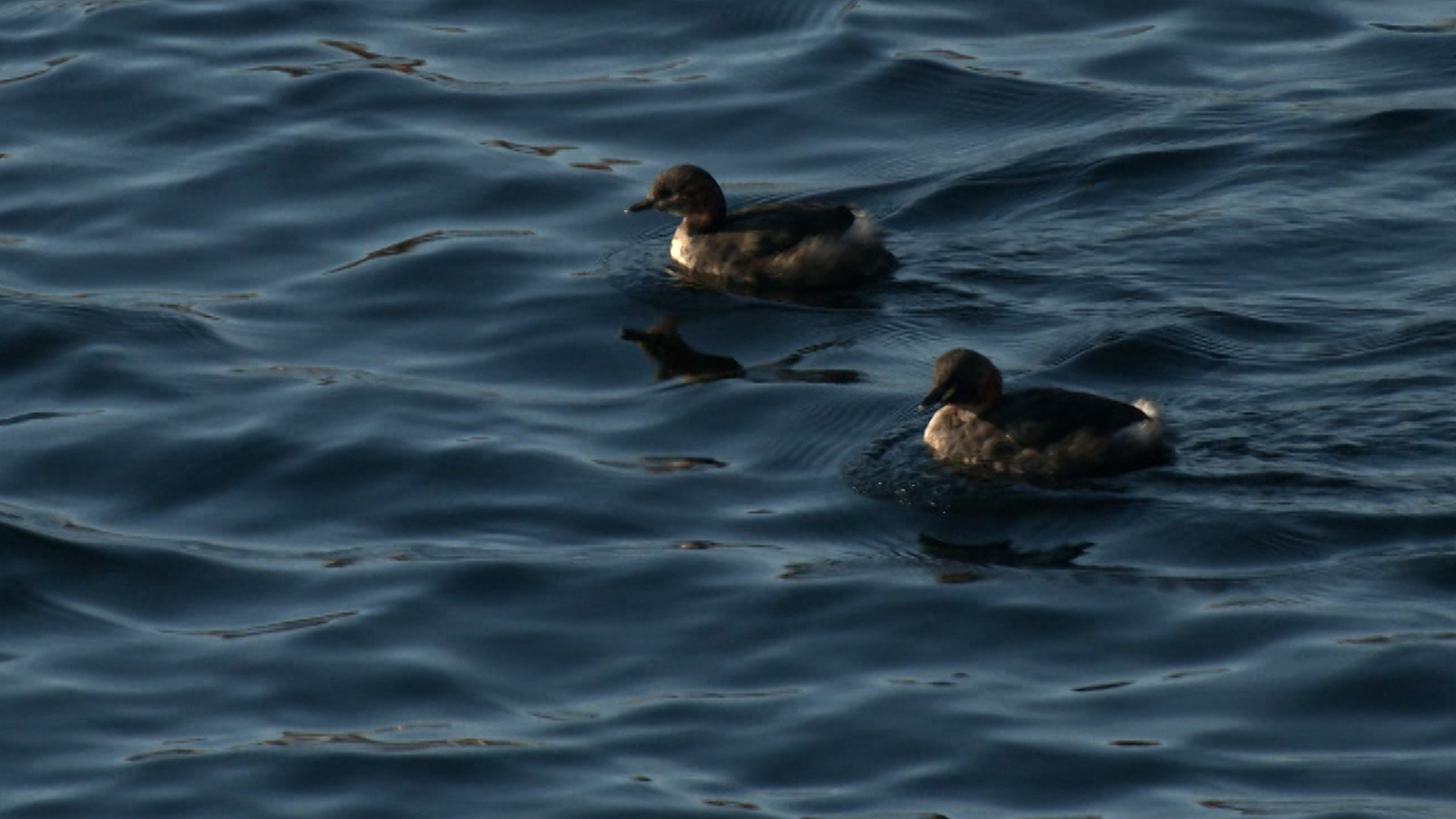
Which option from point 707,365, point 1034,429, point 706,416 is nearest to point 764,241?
point 707,365

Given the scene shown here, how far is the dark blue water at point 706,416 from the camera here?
9.80m

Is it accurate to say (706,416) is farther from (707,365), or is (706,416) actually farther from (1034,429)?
(1034,429)

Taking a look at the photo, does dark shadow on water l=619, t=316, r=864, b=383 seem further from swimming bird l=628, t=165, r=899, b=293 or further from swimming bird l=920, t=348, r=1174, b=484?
swimming bird l=920, t=348, r=1174, b=484

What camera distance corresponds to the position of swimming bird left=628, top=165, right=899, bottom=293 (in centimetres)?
1425

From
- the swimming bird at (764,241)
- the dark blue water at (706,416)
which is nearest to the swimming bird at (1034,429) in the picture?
the dark blue water at (706,416)

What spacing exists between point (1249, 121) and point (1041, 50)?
2.23m

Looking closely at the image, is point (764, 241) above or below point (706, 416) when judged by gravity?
above

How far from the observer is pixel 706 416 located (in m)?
12.8

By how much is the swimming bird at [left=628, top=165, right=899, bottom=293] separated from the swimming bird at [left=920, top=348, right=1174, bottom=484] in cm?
220

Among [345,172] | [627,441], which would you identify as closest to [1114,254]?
[627,441]

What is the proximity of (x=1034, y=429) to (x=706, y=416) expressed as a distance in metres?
1.76

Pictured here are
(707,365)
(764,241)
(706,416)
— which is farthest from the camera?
(764,241)

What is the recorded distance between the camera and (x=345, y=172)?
647 inches

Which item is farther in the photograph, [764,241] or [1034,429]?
[764,241]
